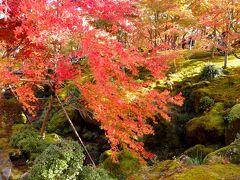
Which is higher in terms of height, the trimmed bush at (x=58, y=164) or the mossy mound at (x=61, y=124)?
the trimmed bush at (x=58, y=164)

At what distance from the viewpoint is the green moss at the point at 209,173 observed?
4707 millimetres

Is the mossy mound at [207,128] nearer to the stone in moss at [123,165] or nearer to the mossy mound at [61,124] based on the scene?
the stone in moss at [123,165]

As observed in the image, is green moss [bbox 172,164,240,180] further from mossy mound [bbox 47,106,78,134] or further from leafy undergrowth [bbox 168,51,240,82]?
leafy undergrowth [bbox 168,51,240,82]

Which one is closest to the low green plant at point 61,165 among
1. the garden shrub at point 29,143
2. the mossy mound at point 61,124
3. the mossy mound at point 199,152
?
the garden shrub at point 29,143

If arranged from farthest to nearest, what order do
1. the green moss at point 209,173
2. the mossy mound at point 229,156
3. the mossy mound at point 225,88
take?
1. the mossy mound at point 225,88
2. the mossy mound at point 229,156
3. the green moss at point 209,173

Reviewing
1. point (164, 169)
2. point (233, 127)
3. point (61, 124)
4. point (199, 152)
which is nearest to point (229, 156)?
point (164, 169)

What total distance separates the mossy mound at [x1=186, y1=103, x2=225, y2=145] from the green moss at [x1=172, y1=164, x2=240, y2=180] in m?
5.75

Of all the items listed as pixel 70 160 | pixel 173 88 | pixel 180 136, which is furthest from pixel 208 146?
pixel 70 160

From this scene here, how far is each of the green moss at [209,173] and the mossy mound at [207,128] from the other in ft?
18.9

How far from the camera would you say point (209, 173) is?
484 centimetres

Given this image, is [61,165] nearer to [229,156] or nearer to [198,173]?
[198,173]

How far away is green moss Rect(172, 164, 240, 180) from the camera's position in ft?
15.4

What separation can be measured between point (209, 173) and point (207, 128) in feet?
21.3

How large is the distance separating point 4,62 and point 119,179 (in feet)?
17.2
